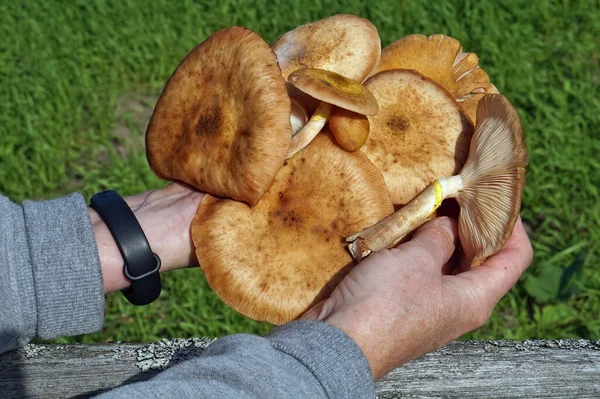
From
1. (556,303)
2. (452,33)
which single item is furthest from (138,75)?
(556,303)

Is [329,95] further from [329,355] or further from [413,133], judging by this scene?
[329,355]

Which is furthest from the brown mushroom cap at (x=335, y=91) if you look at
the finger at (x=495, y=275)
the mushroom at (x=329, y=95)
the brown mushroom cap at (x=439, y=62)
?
the finger at (x=495, y=275)

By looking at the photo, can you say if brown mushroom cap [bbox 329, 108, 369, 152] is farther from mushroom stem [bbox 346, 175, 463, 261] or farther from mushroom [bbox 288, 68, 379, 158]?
mushroom stem [bbox 346, 175, 463, 261]

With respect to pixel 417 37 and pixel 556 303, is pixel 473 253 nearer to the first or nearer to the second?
pixel 417 37

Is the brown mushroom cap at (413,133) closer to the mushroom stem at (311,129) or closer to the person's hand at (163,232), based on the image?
the mushroom stem at (311,129)

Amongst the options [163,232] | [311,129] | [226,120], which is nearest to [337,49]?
[311,129]

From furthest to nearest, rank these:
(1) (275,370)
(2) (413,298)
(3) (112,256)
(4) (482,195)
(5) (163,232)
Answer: (5) (163,232) < (3) (112,256) < (4) (482,195) < (2) (413,298) < (1) (275,370)
